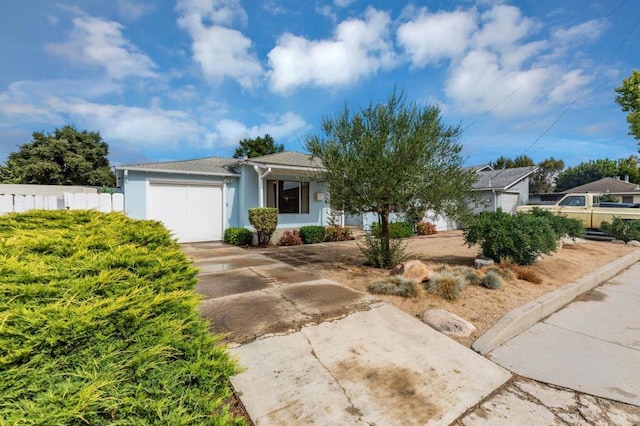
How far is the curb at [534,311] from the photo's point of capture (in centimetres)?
334

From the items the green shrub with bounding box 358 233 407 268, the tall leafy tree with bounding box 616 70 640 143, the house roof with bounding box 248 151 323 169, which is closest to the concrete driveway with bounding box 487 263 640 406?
the green shrub with bounding box 358 233 407 268

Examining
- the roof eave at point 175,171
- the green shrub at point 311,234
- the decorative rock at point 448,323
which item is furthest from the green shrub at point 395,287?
the roof eave at point 175,171

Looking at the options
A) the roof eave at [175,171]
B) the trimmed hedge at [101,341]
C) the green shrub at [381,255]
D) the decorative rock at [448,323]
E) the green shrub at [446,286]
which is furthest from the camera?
the roof eave at [175,171]

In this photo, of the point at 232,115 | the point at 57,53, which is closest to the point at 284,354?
the point at 57,53

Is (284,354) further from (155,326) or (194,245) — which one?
(194,245)

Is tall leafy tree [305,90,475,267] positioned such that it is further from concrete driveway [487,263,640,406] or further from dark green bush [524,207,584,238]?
dark green bush [524,207,584,238]

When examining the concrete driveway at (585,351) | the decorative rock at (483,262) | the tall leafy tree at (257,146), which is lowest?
the concrete driveway at (585,351)

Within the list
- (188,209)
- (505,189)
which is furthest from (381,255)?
(505,189)

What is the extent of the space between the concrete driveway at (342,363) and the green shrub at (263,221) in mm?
5407

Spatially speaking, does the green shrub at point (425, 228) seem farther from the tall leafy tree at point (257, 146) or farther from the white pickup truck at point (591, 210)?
the tall leafy tree at point (257, 146)

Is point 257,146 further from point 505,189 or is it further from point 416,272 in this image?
point 416,272

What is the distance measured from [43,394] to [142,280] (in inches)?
26.1

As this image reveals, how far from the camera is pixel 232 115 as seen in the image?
45.1 ft

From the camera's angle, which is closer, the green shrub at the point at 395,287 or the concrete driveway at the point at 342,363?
the concrete driveway at the point at 342,363
